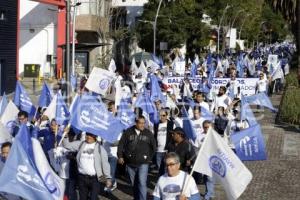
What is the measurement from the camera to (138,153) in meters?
10.6

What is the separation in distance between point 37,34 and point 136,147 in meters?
36.3

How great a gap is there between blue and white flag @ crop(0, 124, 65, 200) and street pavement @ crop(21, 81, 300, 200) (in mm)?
3651

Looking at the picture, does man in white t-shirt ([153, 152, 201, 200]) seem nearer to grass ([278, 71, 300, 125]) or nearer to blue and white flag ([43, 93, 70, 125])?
blue and white flag ([43, 93, 70, 125])

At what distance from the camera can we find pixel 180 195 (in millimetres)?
7387

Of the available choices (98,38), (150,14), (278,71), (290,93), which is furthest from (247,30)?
(290,93)

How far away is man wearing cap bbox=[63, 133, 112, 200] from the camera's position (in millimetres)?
9880

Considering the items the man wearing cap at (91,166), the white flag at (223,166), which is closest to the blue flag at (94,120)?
the man wearing cap at (91,166)

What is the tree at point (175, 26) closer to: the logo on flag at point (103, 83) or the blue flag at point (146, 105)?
the logo on flag at point (103, 83)

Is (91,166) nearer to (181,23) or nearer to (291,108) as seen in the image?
(291,108)

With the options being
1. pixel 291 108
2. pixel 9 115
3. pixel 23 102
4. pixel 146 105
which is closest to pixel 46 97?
pixel 23 102

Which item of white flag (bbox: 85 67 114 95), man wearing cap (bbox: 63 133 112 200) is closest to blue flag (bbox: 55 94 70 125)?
white flag (bbox: 85 67 114 95)

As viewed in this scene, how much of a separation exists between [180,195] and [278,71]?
25522mm

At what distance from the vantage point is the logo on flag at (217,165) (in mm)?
7898

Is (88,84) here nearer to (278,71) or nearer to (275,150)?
(275,150)
